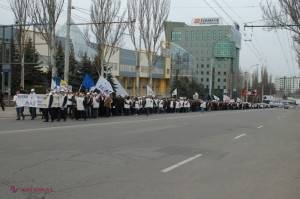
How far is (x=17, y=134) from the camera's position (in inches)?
661

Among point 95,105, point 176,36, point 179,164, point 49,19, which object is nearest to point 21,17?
point 49,19

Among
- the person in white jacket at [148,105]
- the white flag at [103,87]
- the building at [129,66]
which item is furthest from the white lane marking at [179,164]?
the building at [129,66]

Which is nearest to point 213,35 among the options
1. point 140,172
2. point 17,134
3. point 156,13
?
point 156,13

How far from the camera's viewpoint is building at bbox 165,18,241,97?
73.6 m

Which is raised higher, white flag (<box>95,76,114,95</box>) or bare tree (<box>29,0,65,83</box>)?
bare tree (<box>29,0,65,83</box>)

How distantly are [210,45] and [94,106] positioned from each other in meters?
55.6

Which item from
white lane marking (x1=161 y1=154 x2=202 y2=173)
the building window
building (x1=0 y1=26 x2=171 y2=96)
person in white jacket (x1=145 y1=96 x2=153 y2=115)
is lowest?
white lane marking (x1=161 y1=154 x2=202 y2=173)

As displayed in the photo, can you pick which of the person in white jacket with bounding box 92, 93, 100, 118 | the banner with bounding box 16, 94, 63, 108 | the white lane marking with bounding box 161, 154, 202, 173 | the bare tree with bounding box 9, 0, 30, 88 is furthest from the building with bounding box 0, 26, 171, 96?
the white lane marking with bounding box 161, 154, 202, 173

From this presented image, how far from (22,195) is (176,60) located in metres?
113

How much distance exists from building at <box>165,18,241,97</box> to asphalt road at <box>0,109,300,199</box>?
25876 millimetres

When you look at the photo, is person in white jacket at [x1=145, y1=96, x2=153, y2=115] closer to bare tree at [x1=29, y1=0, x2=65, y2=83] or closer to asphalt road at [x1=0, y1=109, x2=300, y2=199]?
bare tree at [x1=29, y1=0, x2=65, y2=83]

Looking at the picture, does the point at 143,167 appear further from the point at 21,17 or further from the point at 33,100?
the point at 21,17

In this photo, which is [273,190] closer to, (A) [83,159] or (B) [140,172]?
(B) [140,172]

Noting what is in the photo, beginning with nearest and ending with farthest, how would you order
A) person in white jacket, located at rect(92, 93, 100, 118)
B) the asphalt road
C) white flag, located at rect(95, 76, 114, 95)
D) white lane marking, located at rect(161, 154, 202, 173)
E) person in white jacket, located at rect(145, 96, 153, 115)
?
the asphalt road < white lane marking, located at rect(161, 154, 202, 173) < person in white jacket, located at rect(92, 93, 100, 118) < white flag, located at rect(95, 76, 114, 95) < person in white jacket, located at rect(145, 96, 153, 115)
